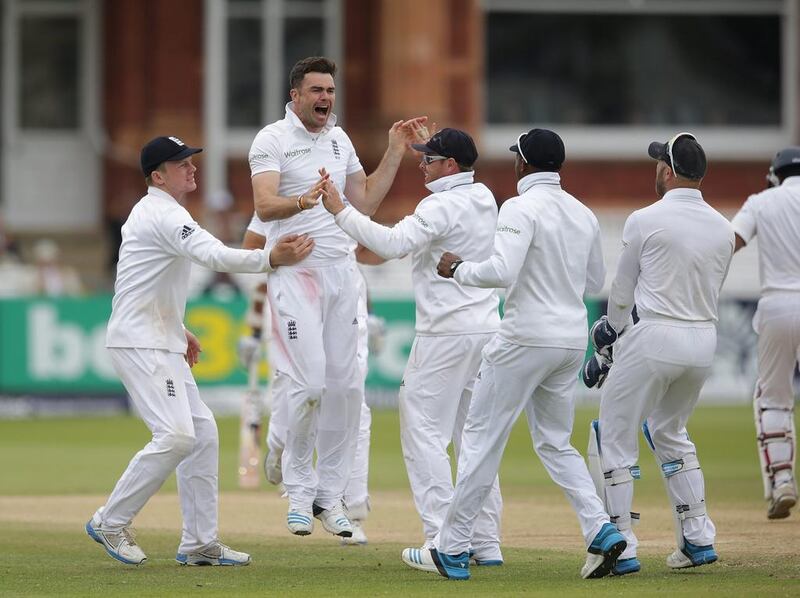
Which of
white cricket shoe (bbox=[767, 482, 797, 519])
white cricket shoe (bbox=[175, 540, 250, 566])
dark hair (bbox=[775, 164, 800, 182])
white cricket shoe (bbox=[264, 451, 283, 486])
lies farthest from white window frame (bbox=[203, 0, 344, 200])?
white cricket shoe (bbox=[175, 540, 250, 566])

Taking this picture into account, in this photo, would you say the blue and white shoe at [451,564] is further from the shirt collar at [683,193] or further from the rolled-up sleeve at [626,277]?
the shirt collar at [683,193]

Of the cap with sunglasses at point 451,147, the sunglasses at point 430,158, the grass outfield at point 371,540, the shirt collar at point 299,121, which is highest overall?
the shirt collar at point 299,121

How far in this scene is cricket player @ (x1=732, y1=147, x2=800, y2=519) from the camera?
39.2 ft

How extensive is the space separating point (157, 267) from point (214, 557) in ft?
5.39

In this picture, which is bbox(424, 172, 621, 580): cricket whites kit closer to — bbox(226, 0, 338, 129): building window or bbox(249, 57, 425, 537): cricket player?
bbox(249, 57, 425, 537): cricket player

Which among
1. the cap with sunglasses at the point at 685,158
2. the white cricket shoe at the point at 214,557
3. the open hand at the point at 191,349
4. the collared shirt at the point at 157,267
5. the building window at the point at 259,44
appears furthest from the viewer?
the building window at the point at 259,44

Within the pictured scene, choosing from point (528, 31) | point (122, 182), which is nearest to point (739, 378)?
point (528, 31)

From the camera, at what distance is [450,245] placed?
977cm

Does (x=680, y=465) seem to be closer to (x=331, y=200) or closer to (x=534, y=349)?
(x=534, y=349)

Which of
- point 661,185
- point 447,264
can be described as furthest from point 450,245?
point 661,185

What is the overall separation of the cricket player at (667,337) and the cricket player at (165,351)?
5.98ft

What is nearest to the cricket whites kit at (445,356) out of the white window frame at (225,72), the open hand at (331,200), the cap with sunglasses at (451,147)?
the cap with sunglasses at (451,147)

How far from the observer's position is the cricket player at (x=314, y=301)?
33.0 ft

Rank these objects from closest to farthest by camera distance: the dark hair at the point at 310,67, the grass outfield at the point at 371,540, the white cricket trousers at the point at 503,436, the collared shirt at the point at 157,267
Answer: the grass outfield at the point at 371,540
the white cricket trousers at the point at 503,436
the collared shirt at the point at 157,267
the dark hair at the point at 310,67
